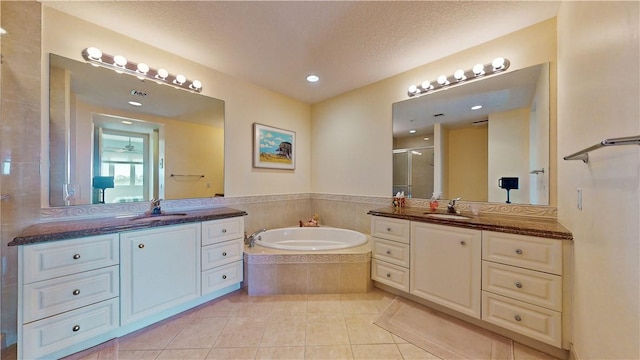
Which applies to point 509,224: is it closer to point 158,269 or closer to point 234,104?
point 158,269

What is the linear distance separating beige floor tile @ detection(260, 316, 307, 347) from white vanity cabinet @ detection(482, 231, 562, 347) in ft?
4.62

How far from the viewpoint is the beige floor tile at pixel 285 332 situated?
5.44 ft

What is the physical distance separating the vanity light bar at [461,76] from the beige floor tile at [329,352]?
8.33 ft

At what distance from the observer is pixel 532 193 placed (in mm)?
1903

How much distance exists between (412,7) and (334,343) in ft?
8.32

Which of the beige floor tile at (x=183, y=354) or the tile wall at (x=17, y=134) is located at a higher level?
the tile wall at (x=17, y=134)

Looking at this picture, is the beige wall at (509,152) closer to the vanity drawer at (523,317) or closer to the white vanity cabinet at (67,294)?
the vanity drawer at (523,317)

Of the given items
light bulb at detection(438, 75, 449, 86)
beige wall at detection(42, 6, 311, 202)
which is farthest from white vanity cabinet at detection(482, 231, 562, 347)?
beige wall at detection(42, 6, 311, 202)

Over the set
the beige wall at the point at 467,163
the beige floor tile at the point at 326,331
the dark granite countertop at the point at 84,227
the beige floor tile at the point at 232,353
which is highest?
the beige wall at the point at 467,163

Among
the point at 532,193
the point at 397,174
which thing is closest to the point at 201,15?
the point at 397,174

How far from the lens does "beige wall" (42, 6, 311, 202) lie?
1750mm

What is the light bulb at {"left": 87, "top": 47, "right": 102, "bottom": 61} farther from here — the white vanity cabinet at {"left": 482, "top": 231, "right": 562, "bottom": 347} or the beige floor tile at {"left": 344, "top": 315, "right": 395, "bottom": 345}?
the white vanity cabinet at {"left": 482, "top": 231, "right": 562, "bottom": 347}

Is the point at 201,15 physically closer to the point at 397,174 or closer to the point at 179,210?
the point at 179,210

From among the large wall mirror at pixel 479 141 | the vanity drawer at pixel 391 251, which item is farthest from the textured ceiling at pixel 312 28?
the vanity drawer at pixel 391 251
